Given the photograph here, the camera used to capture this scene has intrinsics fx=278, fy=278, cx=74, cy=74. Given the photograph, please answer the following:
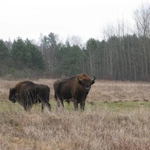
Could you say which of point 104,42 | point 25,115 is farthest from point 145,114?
point 104,42

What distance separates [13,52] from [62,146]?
57929 mm

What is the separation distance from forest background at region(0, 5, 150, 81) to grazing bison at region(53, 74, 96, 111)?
119ft

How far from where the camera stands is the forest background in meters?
59.3

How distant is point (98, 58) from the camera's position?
7338cm

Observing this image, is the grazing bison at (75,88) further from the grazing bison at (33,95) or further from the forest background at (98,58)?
the forest background at (98,58)

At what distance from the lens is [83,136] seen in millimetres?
6934

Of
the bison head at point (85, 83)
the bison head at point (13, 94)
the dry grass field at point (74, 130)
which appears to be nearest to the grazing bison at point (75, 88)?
the bison head at point (85, 83)

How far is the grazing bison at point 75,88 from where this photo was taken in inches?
489

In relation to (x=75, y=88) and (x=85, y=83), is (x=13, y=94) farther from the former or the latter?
(x=85, y=83)

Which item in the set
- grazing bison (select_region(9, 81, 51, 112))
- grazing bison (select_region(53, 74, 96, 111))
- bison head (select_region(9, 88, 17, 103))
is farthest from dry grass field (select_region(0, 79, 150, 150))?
bison head (select_region(9, 88, 17, 103))

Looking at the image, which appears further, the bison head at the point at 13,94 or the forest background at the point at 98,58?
the forest background at the point at 98,58

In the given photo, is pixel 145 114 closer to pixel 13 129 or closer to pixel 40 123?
pixel 40 123

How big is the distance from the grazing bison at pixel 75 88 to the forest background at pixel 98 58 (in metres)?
36.2

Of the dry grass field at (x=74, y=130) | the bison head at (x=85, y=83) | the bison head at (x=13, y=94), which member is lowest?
the dry grass field at (x=74, y=130)
